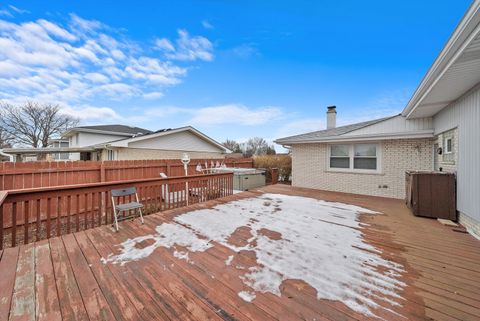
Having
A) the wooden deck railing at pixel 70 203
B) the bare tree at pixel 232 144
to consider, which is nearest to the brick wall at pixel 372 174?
the wooden deck railing at pixel 70 203

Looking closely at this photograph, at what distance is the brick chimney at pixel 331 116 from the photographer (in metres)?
9.50

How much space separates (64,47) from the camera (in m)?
7.67

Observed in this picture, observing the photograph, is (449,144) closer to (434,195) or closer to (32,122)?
(434,195)

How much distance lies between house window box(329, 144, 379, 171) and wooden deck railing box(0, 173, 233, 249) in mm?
4483

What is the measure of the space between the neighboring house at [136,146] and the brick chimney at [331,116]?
840 cm

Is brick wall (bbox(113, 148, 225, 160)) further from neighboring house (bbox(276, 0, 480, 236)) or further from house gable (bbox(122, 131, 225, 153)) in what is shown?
neighboring house (bbox(276, 0, 480, 236))

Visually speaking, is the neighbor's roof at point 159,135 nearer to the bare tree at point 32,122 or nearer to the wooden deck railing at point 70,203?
the wooden deck railing at point 70,203

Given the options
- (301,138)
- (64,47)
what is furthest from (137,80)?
(301,138)

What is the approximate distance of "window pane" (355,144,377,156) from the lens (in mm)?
6848

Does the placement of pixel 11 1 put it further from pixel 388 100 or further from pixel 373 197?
pixel 388 100

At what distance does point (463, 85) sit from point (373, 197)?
4175mm

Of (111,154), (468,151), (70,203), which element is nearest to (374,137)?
(468,151)

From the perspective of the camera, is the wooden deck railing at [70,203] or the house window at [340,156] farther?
the house window at [340,156]

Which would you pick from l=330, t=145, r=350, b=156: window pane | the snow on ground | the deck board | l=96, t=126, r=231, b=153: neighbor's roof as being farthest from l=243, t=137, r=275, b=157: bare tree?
the deck board
